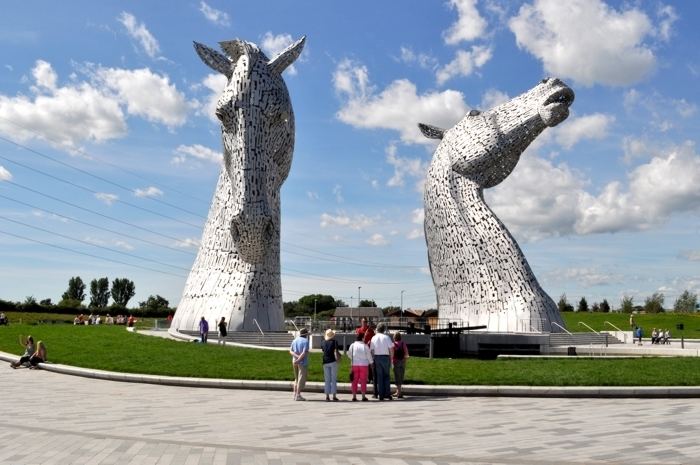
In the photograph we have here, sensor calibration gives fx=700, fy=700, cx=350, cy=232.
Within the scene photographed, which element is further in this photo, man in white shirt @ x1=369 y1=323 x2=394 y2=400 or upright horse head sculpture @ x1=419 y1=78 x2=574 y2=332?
upright horse head sculpture @ x1=419 y1=78 x2=574 y2=332

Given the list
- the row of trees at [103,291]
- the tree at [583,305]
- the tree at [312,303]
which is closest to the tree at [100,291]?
the row of trees at [103,291]

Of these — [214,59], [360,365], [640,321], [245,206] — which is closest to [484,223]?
[245,206]

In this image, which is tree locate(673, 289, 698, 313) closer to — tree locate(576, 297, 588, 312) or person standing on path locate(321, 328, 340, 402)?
tree locate(576, 297, 588, 312)

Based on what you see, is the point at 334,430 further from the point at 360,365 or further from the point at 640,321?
the point at 640,321

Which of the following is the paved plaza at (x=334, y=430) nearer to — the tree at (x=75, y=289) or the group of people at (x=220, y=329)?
the group of people at (x=220, y=329)

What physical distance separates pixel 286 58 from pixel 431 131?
8.59 m

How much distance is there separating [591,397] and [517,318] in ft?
57.2

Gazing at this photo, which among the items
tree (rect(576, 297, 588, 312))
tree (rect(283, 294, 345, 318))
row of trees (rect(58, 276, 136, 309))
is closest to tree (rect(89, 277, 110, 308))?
row of trees (rect(58, 276, 136, 309))

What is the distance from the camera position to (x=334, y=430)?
8539mm

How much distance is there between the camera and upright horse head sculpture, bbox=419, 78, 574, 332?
97.0 ft

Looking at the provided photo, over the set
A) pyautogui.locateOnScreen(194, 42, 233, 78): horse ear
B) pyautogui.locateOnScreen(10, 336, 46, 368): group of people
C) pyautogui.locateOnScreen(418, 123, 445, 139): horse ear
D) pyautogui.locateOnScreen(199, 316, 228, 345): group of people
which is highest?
pyautogui.locateOnScreen(194, 42, 233, 78): horse ear

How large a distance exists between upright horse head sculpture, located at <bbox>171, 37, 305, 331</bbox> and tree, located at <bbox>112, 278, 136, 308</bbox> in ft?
247

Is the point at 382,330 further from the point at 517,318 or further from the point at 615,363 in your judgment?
the point at 517,318

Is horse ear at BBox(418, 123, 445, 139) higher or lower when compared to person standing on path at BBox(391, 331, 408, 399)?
higher
